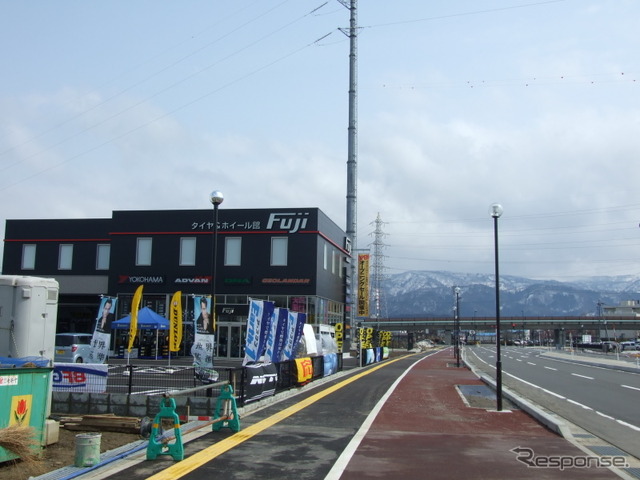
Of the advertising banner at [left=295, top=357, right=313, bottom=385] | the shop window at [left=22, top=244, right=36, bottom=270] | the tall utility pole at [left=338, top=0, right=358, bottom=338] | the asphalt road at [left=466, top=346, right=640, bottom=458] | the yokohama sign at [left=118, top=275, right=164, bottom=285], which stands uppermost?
the tall utility pole at [left=338, top=0, right=358, bottom=338]

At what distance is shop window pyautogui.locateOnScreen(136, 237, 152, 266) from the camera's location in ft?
143

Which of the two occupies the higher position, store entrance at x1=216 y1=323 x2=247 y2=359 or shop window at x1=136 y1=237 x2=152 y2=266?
shop window at x1=136 y1=237 x2=152 y2=266

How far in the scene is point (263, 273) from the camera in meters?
42.2

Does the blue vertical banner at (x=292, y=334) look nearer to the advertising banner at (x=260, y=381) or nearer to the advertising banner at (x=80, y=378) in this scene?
the advertising banner at (x=260, y=381)

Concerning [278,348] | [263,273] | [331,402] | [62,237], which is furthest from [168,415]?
[62,237]

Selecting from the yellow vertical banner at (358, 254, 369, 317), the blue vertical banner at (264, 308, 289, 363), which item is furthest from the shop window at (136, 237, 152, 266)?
the blue vertical banner at (264, 308, 289, 363)

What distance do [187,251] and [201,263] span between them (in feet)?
4.76

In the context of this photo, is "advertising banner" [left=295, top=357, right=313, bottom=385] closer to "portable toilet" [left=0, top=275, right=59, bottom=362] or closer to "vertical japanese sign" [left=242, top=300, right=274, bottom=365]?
"vertical japanese sign" [left=242, top=300, right=274, bottom=365]

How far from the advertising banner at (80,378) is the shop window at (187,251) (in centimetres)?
2843

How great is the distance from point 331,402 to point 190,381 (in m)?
3.90

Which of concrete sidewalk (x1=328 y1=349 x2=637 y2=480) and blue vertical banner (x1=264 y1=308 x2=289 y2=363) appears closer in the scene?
concrete sidewalk (x1=328 y1=349 x2=637 y2=480)

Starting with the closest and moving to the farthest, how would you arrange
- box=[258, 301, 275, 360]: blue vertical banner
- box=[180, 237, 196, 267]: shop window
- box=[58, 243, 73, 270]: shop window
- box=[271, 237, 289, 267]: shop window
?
1. box=[258, 301, 275, 360]: blue vertical banner
2. box=[271, 237, 289, 267]: shop window
3. box=[180, 237, 196, 267]: shop window
4. box=[58, 243, 73, 270]: shop window

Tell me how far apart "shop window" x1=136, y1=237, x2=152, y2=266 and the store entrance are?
24.9 ft

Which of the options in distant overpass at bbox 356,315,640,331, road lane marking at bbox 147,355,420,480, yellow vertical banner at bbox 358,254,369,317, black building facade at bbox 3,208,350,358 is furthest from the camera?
distant overpass at bbox 356,315,640,331
